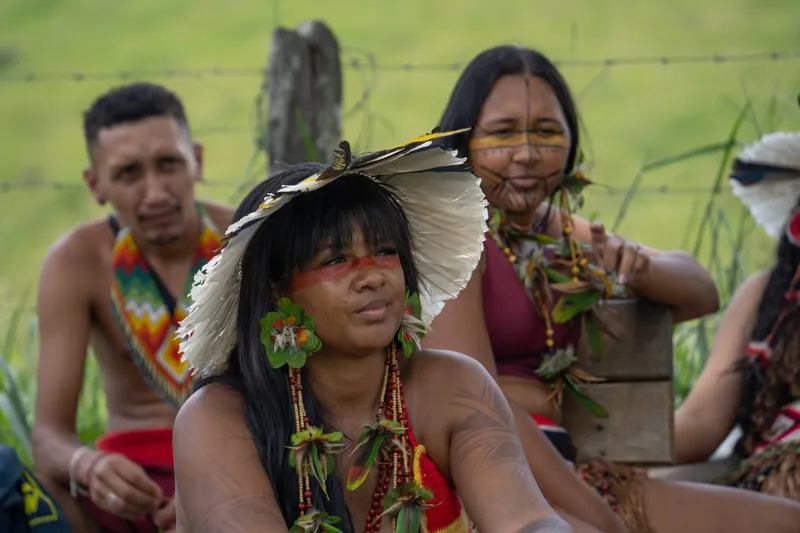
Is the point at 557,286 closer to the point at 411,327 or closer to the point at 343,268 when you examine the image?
the point at 411,327

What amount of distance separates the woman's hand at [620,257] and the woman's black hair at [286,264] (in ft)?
3.04

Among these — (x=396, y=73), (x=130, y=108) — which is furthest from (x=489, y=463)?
(x=396, y=73)

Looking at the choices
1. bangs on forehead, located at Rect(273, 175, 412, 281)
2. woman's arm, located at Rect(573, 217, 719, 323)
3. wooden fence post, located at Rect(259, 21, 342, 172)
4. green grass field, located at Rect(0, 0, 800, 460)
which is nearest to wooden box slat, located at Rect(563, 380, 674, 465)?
woman's arm, located at Rect(573, 217, 719, 323)

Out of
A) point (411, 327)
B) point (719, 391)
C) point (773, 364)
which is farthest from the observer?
point (719, 391)

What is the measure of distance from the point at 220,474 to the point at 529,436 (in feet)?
3.10

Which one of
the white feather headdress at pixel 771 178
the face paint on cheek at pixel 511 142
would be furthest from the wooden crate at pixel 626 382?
the white feather headdress at pixel 771 178

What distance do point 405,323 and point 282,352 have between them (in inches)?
11.5

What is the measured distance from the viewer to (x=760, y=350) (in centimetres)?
448

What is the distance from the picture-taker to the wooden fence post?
17.9 feet

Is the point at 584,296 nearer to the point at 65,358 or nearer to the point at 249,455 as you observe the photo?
the point at 249,455

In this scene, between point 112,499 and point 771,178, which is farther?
point 771,178

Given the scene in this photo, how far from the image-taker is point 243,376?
10.4 ft

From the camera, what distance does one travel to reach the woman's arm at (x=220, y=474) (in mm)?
2947

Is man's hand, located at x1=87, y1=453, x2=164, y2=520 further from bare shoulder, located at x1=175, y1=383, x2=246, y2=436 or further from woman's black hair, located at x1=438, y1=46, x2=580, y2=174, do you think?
woman's black hair, located at x1=438, y1=46, x2=580, y2=174
